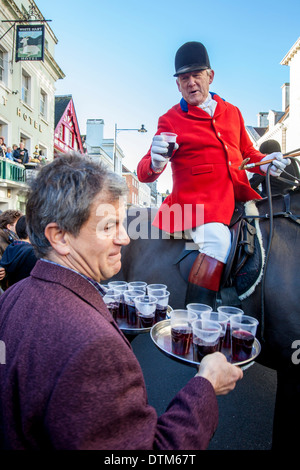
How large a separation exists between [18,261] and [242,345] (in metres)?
3.02

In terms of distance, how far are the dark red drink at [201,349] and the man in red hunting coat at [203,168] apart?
760 millimetres

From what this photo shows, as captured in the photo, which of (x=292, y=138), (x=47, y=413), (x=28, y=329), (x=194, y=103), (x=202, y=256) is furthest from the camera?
(x=292, y=138)

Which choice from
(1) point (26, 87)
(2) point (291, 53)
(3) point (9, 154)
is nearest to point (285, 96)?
(2) point (291, 53)

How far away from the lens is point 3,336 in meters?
0.94

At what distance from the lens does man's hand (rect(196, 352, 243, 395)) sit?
1102 millimetres

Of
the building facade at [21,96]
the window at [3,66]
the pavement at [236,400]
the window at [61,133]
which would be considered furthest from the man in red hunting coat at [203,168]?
the window at [61,133]

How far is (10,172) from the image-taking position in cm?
1272

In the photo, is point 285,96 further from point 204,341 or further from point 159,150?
point 204,341

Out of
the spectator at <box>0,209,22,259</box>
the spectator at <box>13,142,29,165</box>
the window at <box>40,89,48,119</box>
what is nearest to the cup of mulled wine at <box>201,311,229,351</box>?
the spectator at <box>0,209,22,259</box>

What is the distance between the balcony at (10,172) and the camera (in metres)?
12.2

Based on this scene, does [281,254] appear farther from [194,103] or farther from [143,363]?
[143,363]

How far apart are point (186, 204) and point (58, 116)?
22331 millimetres

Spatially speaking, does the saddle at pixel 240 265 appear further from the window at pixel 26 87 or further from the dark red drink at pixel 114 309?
the window at pixel 26 87
